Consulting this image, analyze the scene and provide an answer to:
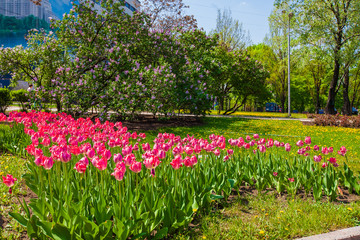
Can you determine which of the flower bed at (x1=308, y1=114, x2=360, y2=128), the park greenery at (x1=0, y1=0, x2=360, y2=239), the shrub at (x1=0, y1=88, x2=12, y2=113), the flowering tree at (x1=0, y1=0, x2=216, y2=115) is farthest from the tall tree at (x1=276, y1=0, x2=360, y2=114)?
the shrub at (x1=0, y1=88, x2=12, y2=113)

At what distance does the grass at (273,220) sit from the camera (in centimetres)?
297

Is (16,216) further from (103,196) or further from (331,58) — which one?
(331,58)

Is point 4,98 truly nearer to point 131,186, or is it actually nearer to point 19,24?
point 131,186

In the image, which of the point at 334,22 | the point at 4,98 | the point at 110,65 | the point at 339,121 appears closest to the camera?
the point at 110,65

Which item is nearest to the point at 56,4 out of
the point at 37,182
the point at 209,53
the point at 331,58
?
the point at 209,53

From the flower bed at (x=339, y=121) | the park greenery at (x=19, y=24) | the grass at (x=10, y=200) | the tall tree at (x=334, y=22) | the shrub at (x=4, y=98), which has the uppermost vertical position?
the park greenery at (x=19, y=24)

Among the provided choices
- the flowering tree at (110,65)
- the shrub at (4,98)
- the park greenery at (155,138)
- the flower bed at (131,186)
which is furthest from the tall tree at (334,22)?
the shrub at (4,98)

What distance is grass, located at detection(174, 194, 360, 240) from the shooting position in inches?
117

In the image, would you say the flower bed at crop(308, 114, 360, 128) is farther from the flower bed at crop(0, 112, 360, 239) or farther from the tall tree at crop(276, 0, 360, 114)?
the flower bed at crop(0, 112, 360, 239)

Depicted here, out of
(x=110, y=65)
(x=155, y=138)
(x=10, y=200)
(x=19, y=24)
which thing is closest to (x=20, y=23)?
(x=19, y=24)

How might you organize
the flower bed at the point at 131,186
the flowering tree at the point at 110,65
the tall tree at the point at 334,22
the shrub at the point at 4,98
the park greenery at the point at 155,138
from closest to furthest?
the flower bed at the point at 131,186 < the park greenery at the point at 155,138 < the flowering tree at the point at 110,65 < the shrub at the point at 4,98 < the tall tree at the point at 334,22

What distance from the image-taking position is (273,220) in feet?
10.7

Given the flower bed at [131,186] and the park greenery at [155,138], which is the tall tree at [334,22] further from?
the flower bed at [131,186]

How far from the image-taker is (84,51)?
12641 millimetres
